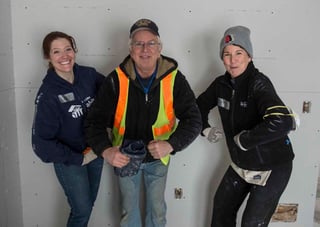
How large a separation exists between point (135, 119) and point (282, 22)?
46.9 inches

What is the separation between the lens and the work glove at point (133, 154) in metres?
1.57

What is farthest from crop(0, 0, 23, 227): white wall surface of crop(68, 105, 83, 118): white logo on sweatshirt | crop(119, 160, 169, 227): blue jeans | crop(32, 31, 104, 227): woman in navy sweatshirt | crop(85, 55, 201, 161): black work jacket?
crop(119, 160, 169, 227): blue jeans

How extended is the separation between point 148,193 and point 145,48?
0.81 meters

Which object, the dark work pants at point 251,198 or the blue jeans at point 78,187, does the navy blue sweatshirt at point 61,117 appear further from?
the dark work pants at point 251,198

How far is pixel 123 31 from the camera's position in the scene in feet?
6.86

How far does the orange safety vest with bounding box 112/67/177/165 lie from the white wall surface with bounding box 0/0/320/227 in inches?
20.9

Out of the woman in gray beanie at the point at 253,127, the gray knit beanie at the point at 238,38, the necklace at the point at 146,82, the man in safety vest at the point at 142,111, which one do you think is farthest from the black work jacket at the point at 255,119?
the necklace at the point at 146,82

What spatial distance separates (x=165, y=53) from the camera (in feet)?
6.96

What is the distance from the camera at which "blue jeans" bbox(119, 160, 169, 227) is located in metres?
1.75

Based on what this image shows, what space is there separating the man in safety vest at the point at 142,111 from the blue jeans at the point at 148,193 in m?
0.01

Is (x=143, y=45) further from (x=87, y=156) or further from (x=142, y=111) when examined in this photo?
(x=87, y=156)

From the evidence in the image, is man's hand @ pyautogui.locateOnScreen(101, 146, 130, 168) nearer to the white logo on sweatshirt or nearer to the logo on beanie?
the white logo on sweatshirt

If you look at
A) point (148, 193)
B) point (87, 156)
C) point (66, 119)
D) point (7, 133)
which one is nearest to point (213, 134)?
point (148, 193)

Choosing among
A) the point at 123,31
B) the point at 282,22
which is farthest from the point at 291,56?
the point at 123,31
